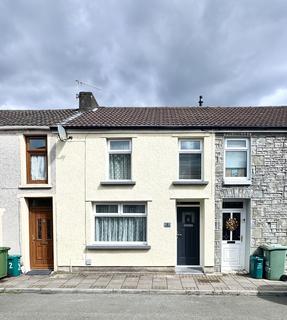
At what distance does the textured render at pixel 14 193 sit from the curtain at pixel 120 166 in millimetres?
2250

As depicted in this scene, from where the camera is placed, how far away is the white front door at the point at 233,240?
34.3 ft

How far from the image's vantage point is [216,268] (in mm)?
10180

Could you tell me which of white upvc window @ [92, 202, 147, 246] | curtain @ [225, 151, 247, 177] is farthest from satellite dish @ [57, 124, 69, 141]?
curtain @ [225, 151, 247, 177]

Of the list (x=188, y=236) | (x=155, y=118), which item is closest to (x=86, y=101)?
(x=155, y=118)

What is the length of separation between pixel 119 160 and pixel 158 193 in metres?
→ 1.99

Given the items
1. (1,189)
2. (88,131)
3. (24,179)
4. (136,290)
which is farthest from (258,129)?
(1,189)

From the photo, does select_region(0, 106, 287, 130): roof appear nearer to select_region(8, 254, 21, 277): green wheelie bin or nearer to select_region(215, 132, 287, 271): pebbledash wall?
select_region(215, 132, 287, 271): pebbledash wall

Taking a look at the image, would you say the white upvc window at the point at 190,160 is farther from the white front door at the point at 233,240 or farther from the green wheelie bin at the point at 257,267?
the green wheelie bin at the point at 257,267

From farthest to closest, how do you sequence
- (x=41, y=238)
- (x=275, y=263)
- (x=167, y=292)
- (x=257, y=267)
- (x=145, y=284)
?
1. (x=41, y=238)
2. (x=257, y=267)
3. (x=275, y=263)
4. (x=145, y=284)
5. (x=167, y=292)

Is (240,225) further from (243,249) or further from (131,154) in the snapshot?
(131,154)

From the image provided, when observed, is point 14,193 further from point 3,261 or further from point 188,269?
point 188,269

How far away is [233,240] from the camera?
10555mm

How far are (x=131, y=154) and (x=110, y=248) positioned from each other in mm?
3639

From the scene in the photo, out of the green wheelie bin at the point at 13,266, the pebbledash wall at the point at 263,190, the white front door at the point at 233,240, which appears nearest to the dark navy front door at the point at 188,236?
the pebbledash wall at the point at 263,190
